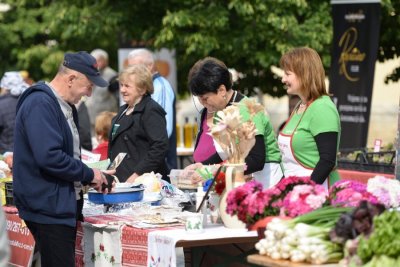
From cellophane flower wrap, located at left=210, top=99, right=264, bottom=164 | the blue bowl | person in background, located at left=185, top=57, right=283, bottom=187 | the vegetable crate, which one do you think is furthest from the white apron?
the vegetable crate

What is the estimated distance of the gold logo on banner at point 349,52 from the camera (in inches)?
507

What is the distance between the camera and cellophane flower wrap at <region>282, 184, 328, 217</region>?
5.28m

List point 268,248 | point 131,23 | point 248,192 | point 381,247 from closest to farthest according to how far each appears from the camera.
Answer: point 381,247 < point 268,248 < point 248,192 < point 131,23

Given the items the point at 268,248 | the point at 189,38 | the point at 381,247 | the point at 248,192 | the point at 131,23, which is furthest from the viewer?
the point at 131,23

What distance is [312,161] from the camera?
6414 millimetres

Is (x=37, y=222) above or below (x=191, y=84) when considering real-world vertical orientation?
below

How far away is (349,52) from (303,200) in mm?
7818

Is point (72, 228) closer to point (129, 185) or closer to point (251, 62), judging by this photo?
point (129, 185)

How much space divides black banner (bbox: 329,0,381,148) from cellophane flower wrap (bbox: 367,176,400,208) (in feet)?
24.1

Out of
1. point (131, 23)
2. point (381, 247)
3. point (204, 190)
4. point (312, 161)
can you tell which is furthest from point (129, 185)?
point (131, 23)

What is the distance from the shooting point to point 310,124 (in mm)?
6332

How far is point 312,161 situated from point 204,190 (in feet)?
2.21

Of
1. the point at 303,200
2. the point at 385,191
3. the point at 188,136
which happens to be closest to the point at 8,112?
the point at 188,136

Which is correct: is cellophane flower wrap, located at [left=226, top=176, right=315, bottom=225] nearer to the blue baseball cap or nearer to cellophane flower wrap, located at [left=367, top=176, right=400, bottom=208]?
cellophane flower wrap, located at [left=367, top=176, right=400, bottom=208]
